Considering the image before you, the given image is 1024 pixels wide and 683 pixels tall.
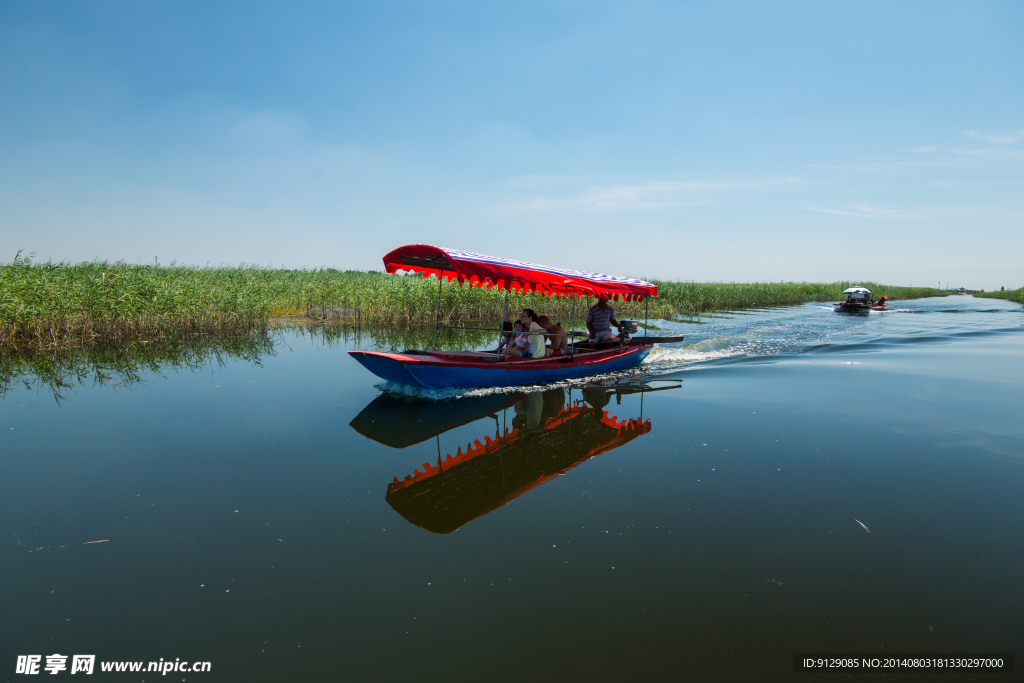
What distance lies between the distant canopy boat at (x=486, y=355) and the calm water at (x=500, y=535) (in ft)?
2.45

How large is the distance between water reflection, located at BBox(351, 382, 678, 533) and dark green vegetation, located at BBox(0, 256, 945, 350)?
6.04 meters

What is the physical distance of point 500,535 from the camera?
4551 mm

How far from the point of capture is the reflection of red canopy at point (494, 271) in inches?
354

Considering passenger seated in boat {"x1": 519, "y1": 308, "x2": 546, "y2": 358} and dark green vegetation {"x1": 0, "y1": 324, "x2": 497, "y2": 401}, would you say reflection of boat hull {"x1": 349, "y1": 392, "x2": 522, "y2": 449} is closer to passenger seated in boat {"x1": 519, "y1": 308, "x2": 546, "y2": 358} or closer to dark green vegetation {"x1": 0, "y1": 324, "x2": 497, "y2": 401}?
passenger seated in boat {"x1": 519, "y1": 308, "x2": 546, "y2": 358}

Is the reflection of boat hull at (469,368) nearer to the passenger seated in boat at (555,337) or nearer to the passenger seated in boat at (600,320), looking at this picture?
the passenger seated in boat at (555,337)

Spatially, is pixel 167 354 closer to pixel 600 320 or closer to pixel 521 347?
pixel 521 347

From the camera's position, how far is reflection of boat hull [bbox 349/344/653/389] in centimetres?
868

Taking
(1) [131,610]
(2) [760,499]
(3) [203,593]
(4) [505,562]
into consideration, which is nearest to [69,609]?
(1) [131,610]

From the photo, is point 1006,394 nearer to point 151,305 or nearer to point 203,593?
point 203,593

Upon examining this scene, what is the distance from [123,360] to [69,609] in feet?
36.1

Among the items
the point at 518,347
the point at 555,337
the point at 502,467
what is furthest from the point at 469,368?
the point at 502,467

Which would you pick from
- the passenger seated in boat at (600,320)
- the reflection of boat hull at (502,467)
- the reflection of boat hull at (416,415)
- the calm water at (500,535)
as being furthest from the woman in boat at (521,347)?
the passenger seated in boat at (600,320)

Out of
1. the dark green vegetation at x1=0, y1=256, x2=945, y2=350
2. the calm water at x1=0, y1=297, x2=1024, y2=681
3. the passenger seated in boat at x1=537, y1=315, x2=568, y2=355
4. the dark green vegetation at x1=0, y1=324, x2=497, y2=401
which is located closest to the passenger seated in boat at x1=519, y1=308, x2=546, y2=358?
the passenger seated in boat at x1=537, y1=315, x2=568, y2=355

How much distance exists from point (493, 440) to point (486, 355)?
10.3 feet
